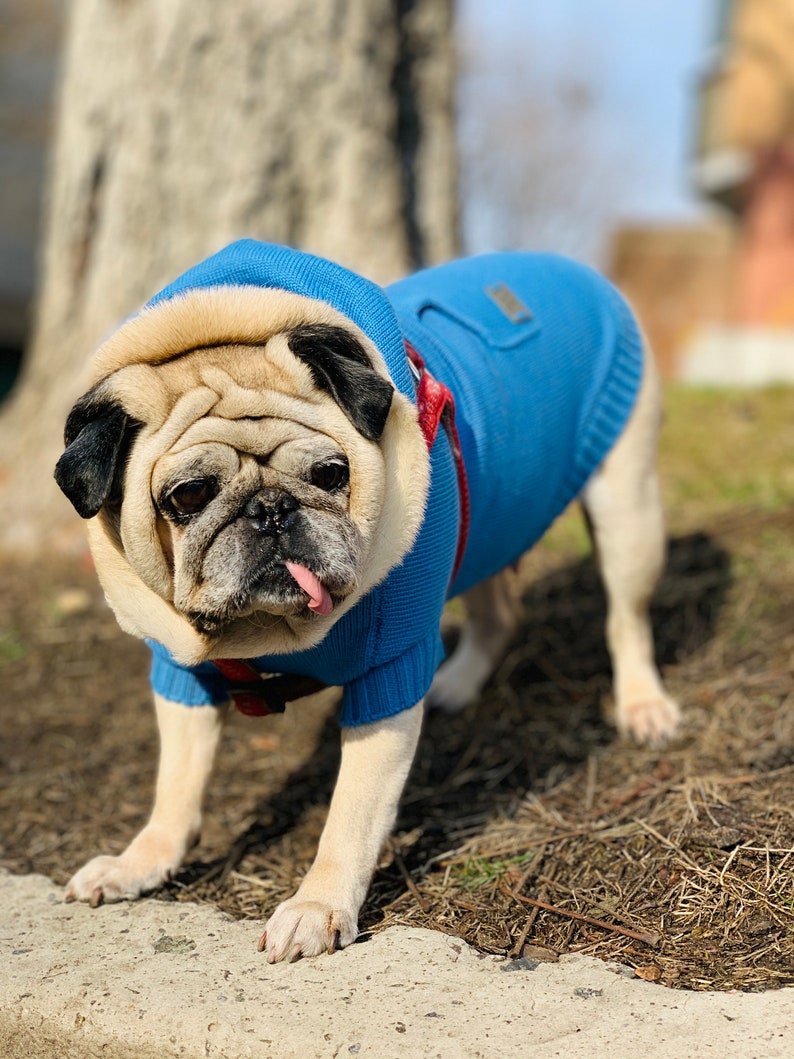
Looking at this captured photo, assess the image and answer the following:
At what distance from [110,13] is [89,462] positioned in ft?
16.5

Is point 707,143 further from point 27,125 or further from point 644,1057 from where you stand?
point 644,1057

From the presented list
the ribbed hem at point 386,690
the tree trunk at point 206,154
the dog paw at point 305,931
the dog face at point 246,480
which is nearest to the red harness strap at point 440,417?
the dog face at point 246,480

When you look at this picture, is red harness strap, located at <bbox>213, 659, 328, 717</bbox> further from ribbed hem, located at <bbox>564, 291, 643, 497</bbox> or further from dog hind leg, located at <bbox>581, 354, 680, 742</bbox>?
dog hind leg, located at <bbox>581, 354, 680, 742</bbox>

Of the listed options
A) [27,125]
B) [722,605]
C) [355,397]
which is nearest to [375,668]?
[355,397]

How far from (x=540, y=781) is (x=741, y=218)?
1565 centimetres

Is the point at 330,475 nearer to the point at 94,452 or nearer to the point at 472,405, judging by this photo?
the point at 94,452

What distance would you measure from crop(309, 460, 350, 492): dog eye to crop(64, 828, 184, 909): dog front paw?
3.80 feet

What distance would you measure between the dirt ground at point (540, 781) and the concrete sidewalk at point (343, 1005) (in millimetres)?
154

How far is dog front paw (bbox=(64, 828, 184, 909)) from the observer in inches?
117

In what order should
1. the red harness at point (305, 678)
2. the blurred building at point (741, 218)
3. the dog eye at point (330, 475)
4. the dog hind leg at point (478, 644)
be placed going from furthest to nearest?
the blurred building at point (741, 218)
the dog hind leg at point (478, 644)
the red harness at point (305, 678)
the dog eye at point (330, 475)

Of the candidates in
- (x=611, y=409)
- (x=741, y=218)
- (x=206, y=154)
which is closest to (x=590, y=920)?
(x=611, y=409)

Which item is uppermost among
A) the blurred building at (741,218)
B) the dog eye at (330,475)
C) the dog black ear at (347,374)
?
the dog black ear at (347,374)

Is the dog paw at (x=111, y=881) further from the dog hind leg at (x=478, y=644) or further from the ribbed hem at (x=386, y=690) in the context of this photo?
the dog hind leg at (x=478, y=644)

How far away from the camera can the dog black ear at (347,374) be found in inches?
99.5
